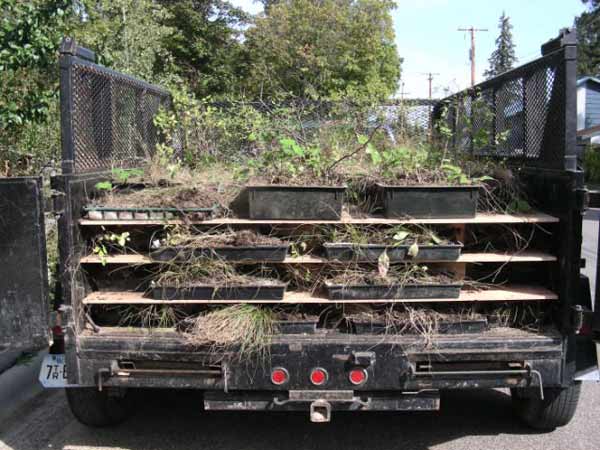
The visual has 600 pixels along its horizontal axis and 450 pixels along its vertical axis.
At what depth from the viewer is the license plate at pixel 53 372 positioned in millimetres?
3477

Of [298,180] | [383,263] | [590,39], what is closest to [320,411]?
[383,263]

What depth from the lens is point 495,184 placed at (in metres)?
3.58

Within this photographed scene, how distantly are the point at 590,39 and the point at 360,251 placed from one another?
175 feet

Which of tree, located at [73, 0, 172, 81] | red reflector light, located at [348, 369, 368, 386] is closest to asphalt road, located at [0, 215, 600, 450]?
red reflector light, located at [348, 369, 368, 386]

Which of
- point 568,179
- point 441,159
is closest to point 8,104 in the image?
point 441,159

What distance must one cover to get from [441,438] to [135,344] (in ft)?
6.96

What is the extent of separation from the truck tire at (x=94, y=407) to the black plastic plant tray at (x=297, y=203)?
1.59 m

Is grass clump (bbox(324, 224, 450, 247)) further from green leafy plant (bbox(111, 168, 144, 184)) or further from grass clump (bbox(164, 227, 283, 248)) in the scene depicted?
green leafy plant (bbox(111, 168, 144, 184))

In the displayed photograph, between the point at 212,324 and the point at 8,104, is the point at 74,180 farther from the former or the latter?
the point at 8,104

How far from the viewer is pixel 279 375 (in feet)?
10.4

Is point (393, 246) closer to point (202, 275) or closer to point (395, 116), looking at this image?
point (202, 275)

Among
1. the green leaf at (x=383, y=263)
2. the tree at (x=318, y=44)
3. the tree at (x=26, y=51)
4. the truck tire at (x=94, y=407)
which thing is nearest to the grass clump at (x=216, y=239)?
the green leaf at (x=383, y=263)

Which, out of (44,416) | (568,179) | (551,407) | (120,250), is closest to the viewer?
(568,179)

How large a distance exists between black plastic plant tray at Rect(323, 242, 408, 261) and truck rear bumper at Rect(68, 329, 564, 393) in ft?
1.40
